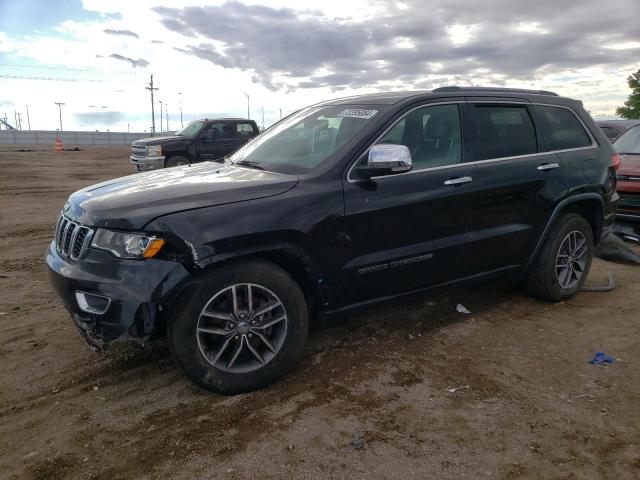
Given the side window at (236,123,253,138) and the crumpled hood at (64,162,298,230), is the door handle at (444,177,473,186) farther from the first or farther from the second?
the side window at (236,123,253,138)

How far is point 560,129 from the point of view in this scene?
4.82 m

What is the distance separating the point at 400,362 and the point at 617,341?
183 cm

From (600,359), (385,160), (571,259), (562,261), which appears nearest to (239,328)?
(385,160)

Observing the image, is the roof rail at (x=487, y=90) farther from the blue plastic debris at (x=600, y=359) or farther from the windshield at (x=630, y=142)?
the windshield at (x=630, y=142)

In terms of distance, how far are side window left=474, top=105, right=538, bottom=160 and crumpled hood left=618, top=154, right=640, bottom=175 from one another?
384cm

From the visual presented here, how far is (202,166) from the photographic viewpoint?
170 inches

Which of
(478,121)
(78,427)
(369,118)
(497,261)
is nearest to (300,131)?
(369,118)

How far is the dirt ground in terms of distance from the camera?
2.60 m

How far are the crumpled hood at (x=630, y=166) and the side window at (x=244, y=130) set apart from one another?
10.9 m

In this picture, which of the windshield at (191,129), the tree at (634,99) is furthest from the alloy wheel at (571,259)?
the tree at (634,99)

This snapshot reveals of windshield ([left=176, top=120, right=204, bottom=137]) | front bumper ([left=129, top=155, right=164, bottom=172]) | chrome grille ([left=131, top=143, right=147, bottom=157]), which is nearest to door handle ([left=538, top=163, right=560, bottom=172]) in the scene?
front bumper ([left=129, top=155, right=164, bottom=172])

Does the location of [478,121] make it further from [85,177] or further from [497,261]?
[85,177]

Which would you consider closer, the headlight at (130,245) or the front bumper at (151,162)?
the headlight at (130,245)

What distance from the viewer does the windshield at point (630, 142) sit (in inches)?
326
